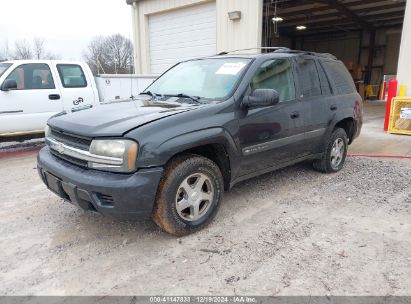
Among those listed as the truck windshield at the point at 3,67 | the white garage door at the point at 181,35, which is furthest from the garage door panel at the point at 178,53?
the truck windshield at the point at 3,67

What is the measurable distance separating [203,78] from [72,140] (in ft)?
5.47

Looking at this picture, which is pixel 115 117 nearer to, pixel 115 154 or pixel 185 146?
pixel 115 154

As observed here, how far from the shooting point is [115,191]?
278 cm

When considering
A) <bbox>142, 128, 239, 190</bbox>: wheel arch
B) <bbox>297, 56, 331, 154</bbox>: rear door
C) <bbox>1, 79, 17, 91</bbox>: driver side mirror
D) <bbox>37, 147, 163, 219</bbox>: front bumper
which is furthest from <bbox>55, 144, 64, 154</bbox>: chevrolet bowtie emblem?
<bbox>1, 79, 17, 91</bbox>: driver side mirror

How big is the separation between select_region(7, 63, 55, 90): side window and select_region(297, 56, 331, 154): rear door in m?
Result: 5.04

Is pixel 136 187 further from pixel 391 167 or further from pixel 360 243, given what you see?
pixel 391 167

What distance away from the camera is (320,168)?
17.1 ft

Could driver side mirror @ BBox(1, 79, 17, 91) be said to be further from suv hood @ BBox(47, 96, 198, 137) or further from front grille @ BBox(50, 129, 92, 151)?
front grille @ BBox(50, 129, 92, 151)

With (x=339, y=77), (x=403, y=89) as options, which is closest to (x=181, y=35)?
(x=403, y=89)

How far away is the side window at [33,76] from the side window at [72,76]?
254mm

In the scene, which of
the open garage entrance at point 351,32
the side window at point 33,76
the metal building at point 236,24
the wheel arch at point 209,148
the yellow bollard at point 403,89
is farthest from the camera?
the open garage entrance at point 351,32

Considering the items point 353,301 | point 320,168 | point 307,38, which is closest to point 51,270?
point 353,301

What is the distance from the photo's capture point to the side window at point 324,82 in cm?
484

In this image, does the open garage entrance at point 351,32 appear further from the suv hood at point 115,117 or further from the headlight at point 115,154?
the headlight at point 115,154
